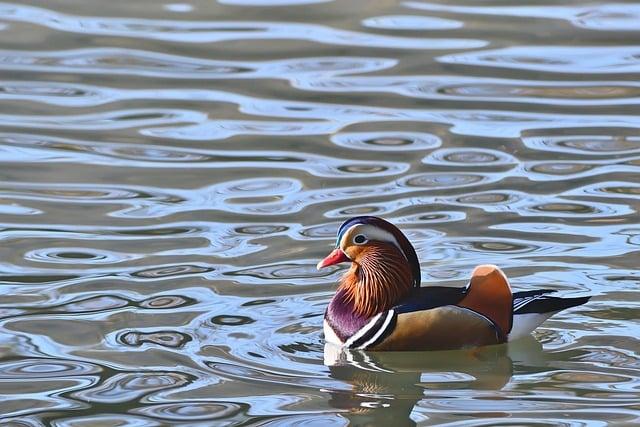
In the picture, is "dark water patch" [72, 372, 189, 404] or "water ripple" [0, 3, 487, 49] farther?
"water ripple" [0, 3, 487, 49]

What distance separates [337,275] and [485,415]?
2.31 m

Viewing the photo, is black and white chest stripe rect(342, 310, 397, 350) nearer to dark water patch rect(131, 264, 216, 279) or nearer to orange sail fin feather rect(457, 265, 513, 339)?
orange sail fin feather rect(457, 265, 513, 339)

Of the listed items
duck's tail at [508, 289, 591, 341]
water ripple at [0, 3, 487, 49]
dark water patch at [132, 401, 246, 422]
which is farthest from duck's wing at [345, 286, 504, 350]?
water ripple at [0, 3, 487, 49]

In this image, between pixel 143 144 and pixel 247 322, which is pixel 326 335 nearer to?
pixel 247 322

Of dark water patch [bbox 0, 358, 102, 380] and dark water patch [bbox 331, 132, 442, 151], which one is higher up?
dark water patch [bbox 331, 132, 442, 151]

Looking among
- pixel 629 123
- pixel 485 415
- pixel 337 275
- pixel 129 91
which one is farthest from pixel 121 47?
pixel 485 415

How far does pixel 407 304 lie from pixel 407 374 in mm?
439

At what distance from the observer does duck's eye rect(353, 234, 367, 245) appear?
816 cm

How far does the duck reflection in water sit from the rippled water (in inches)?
0.6

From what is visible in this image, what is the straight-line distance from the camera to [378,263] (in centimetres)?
820

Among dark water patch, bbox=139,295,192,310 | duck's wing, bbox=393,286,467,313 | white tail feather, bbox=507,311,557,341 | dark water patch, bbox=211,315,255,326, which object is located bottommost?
dark water patch, bbox=211,315,255,326

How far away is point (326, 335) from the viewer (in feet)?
26.8

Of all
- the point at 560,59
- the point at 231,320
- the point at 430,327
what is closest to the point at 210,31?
the point at 560,59

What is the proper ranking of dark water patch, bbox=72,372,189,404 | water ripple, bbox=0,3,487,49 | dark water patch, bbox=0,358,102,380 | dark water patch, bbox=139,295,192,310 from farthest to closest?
1. water ripple, bbox=0,3,487,49
2. dark water patch, bbox=139,295,192,310
3. dark water patch, bbox=0,358,102,380
4. dark water patch, bbox=72,372,189,404
